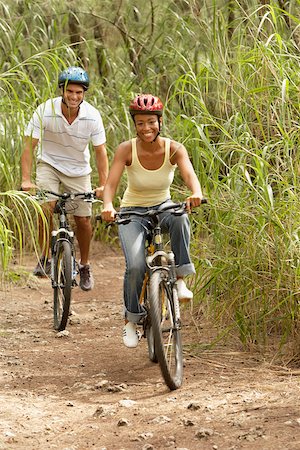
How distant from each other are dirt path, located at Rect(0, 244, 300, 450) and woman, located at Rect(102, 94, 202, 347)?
0.44m

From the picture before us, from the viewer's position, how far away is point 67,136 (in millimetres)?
7621

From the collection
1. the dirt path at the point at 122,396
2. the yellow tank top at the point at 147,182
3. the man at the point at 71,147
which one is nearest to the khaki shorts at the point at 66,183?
the man at the point at 71,147

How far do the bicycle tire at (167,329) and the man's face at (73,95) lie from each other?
7.14 ft

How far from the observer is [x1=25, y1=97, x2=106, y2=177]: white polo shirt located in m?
7.52

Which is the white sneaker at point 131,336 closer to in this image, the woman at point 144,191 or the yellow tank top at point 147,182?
the woman at point 144,191

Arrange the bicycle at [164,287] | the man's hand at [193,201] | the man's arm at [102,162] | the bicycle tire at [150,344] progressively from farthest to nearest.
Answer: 1. the man's arm at [102,162]
2. the bicycle tire at [150,344]
3. the man's hand at [193,201]
4. the bicycle at [164,287]

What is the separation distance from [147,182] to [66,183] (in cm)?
214

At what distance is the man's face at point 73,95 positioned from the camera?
7.24m

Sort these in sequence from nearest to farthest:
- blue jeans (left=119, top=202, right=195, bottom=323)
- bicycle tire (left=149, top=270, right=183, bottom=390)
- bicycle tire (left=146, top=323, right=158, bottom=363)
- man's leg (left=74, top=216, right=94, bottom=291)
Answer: bicycle tire (left=149, top=270, right=183, bottom=390)
blue jeans (left=119, top=202, right=195, bottom=323)
bicycle tire (left=146, top=323, right=158, bottom=363)
man's leg (left=74, top=216, right=94, bottom=291)

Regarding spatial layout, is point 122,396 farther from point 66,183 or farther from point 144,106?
point 66,183

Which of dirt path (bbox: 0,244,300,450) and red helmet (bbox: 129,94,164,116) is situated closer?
dirt path (bbox: 0,244,300,450)

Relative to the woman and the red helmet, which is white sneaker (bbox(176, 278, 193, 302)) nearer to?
the woman

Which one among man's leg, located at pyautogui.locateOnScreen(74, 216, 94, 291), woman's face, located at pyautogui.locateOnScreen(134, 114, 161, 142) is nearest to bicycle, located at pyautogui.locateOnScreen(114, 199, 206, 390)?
woman's face, located at pyautogui.locateOnScreen(134, 114, 161, 142)

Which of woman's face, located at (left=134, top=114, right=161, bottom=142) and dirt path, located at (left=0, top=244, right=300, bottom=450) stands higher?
woman's face, located at (left=134, top=114, right=161, bottom=142)
